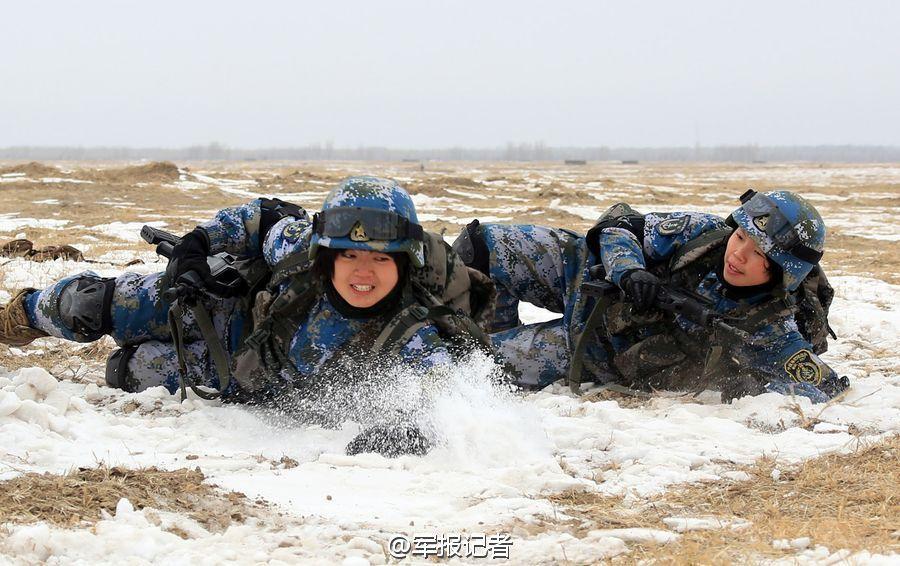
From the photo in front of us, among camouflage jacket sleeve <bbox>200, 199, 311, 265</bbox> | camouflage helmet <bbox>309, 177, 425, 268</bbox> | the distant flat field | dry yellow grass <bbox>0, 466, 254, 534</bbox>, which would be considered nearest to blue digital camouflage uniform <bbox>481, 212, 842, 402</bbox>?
camouflage helmet <bbox>309, 177, 425, 268</bbox>

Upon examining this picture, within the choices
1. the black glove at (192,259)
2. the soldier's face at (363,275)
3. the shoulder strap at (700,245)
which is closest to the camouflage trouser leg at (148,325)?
the black glove at (192,259)

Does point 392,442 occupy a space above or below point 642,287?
below

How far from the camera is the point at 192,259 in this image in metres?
4.25

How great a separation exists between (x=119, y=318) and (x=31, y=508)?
2114 mm

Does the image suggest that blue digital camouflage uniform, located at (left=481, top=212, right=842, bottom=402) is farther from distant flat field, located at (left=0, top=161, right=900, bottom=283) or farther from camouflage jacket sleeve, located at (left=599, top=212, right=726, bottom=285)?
distant flat field, located at (left=0, top=161, right=900, bottom=283)

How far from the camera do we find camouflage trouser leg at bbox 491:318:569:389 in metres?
4.98

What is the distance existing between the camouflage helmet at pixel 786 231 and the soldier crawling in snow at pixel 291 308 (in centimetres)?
137

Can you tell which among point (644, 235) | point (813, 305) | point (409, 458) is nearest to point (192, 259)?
point (409, 458)

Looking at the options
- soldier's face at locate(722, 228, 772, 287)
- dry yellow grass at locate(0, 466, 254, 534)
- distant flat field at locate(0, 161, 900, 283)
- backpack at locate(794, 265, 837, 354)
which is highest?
soldier's face at locate(722, 228, 772, 287)

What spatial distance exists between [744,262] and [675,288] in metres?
0.36

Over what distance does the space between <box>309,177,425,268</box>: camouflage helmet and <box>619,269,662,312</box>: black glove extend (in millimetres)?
1078

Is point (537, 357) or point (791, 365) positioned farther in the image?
point (537, 357)

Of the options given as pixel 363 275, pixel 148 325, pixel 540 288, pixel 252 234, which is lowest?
pixel 148 325

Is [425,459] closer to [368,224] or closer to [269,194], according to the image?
[368,224]
